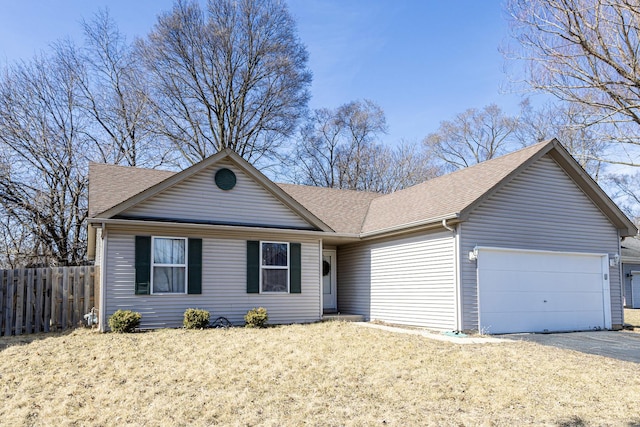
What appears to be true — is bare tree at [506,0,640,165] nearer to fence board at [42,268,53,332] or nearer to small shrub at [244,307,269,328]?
small shrub at [244,307,269,328]

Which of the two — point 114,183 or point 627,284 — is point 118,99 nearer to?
point 114,183

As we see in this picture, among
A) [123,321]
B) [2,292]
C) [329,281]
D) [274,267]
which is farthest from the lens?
[329,281]

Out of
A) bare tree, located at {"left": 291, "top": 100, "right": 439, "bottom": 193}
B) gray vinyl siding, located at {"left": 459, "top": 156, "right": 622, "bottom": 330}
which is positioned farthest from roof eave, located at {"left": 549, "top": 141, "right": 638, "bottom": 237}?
bare tree, located at {"left": 291, "top": 100, "right": 439, "bottom": 193}

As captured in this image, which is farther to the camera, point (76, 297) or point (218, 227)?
point (218, 227)

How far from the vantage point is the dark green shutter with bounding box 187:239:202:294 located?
40.6 feet

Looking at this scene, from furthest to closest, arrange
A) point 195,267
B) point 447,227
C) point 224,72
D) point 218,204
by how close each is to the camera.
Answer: point 224,72, point 218,204, point 195,267, point 447,227

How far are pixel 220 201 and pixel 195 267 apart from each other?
1940 mm

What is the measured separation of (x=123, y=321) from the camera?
1103 cm

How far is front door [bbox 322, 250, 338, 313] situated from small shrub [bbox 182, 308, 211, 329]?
542 cm

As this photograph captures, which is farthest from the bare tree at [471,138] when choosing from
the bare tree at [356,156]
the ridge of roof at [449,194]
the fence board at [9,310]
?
the fence board at [9,310]

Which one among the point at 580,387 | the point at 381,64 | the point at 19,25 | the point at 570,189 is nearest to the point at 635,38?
the point at 580,387

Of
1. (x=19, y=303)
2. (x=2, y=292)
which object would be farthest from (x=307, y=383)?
(x=2, y=292)

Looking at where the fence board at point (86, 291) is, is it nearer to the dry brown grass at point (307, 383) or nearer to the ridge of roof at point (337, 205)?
the dry brown grass at point (307, 383)

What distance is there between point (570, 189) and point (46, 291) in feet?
46.6
